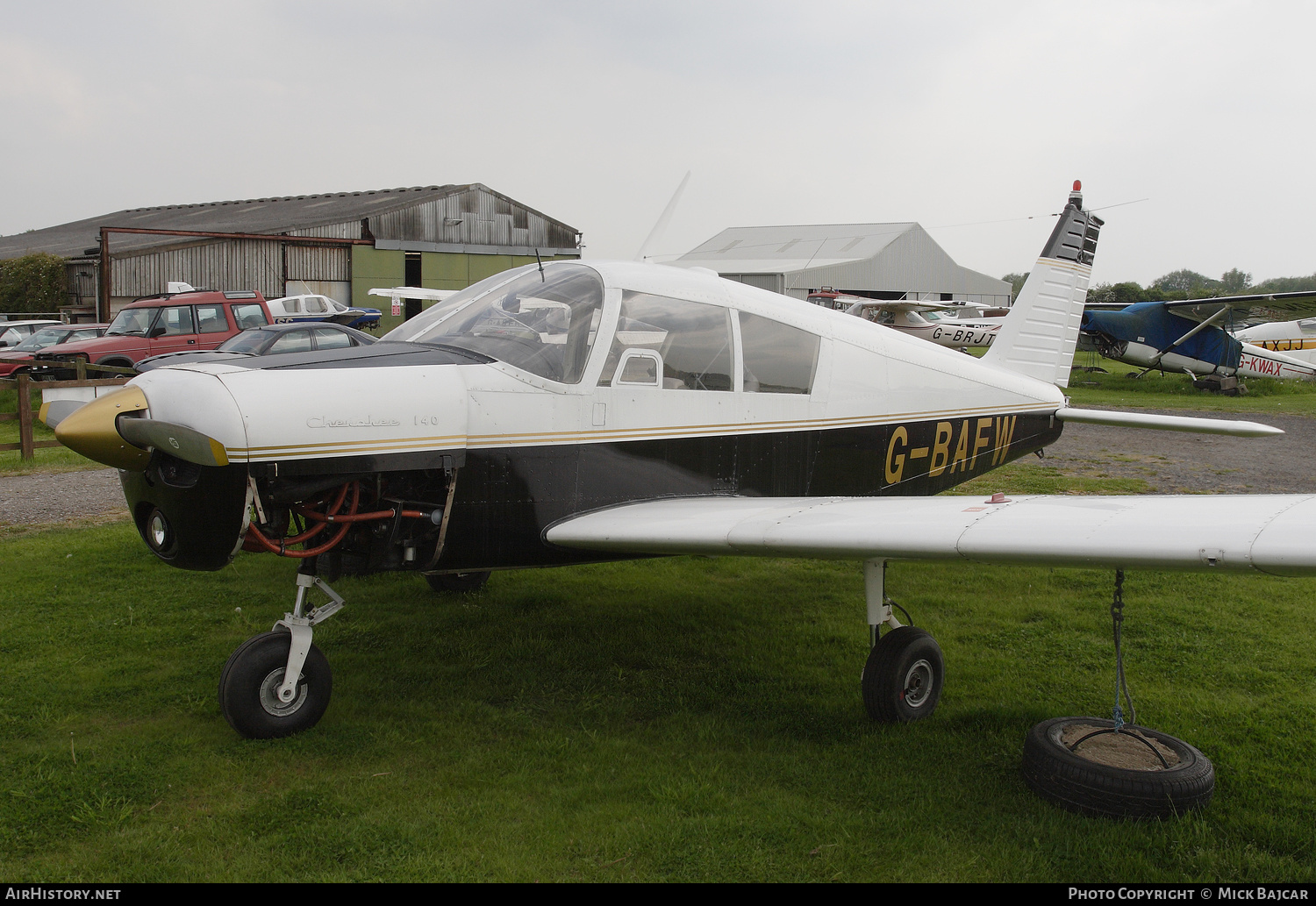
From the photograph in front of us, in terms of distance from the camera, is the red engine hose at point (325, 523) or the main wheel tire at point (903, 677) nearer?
the red engine hose at point (325, 523)

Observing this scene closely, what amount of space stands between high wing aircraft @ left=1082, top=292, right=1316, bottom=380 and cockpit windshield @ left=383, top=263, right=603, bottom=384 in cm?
2179

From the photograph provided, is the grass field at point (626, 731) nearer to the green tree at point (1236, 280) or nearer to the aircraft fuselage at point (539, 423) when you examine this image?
the aircraft fuselage at point (539, 423)

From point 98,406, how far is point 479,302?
2.02 meters

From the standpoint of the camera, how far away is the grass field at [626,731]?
11.4 feet

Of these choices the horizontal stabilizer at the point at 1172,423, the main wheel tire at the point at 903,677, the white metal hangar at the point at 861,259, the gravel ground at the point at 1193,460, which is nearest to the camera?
the main wheel tire at the point at 903,677

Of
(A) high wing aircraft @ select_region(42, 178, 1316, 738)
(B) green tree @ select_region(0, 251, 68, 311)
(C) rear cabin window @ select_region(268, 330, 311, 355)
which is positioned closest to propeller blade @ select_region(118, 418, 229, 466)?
(A) high wing aircraft @ select_region(42, 178, 1316, 738)

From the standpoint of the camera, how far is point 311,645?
4.43 m

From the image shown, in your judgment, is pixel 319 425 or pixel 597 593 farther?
pixel 597 593

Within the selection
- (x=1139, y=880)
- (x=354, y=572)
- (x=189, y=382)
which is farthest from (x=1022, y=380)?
(x=189, y=382)

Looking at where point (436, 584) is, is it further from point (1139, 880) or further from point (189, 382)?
point (1139, 880)

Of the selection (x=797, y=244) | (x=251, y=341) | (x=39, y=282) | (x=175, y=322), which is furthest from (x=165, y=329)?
(x=797, y=244)

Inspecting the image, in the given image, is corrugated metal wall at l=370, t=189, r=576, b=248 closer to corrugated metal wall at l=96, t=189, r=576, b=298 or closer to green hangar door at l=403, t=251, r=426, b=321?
corrugated metal wall at l=96, t=189, r=576, b=298

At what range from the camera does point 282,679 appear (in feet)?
14.4


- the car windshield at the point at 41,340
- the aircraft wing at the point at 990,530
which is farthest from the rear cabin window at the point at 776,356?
the car windshield at the point at 41,340
